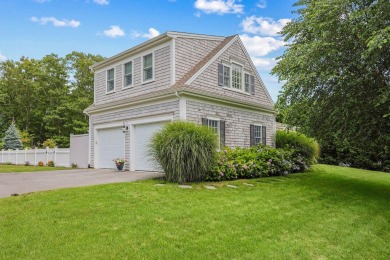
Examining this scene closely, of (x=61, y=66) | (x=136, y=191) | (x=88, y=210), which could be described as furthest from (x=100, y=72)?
(x=61, y=66)

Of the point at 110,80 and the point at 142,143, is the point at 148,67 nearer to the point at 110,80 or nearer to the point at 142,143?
the point at 110,80

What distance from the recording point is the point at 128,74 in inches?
546

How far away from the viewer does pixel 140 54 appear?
43.4 ft

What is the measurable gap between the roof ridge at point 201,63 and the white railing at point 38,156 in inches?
353

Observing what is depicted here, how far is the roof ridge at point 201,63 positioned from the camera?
11.7 m

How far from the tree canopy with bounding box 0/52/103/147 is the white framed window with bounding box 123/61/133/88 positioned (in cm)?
1852

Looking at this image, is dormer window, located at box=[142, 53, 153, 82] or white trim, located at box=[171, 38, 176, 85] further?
dormer window, located at box=[142, 53, 153, 82]

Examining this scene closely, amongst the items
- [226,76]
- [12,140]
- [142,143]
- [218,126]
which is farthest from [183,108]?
[12,140]

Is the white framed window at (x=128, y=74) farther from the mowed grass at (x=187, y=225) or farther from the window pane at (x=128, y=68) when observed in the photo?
the mowed grass at (x=187, y=225)

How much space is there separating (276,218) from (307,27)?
6.01 metres

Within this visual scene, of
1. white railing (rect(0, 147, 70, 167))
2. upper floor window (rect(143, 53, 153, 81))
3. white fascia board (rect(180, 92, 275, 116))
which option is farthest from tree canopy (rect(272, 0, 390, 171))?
white railing (rect(0, 147, 70, 167))

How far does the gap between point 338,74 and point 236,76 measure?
6.32 m

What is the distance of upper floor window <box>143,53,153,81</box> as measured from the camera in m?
12.8

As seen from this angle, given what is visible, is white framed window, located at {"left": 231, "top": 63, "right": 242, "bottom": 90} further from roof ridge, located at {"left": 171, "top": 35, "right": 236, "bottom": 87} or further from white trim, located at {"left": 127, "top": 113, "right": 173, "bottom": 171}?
white trim, located at {"left": 127, "top": 113, "right": 173, "bottom": 171}
